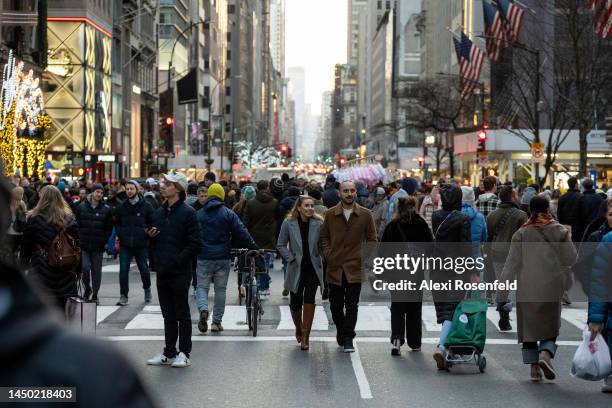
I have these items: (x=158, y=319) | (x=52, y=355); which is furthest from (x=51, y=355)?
(x=158, y=319)

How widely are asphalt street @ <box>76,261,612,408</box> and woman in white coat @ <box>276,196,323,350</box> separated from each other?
0.48 metres

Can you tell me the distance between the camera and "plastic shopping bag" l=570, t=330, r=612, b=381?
9.70m

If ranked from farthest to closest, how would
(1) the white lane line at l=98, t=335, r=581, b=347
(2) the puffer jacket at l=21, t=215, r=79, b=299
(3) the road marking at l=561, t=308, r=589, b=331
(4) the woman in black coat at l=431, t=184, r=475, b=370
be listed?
(3) the road marking at l=561, t=308, r=589, b=331
(1) the white lane line at l=98, t=335, r=581, b=347
(4) the woman in black coat at l=431, t=184, r=475, b=370
(2) the puffer jacket at l=21, t=215, r=79, b=299

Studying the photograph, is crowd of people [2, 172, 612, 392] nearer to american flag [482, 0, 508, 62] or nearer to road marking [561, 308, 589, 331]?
road marking [561, 308, 589, 331]

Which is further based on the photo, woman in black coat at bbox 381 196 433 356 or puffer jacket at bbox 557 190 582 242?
puffer jacket at bbox 557 190 582 242

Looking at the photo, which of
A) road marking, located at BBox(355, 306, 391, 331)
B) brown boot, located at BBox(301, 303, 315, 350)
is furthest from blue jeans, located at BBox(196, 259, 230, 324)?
road marking, located at BBox(355, 306, 391, 331)

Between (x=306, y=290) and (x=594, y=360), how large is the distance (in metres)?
4.34

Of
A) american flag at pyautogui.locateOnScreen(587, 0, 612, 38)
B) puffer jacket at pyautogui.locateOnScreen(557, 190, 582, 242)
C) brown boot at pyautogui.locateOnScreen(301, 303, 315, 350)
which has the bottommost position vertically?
brown boot at pyautogui.locateOnScreen(301, 303, 315, 350)

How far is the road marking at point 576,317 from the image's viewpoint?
1560 cm

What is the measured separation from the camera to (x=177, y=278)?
1164 centimetres

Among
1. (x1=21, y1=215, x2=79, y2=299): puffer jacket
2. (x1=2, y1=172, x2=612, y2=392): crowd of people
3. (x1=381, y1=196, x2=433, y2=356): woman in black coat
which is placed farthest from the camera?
(x1=381, y1=196, x2=433, y2=356): woman in black coat

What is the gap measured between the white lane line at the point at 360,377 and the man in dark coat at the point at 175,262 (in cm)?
172

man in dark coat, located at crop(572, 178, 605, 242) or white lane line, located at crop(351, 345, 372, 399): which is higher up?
man in dark coat, located at crop(572, 178, 605, 242)

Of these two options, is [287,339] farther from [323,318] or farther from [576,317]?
[576,317]
